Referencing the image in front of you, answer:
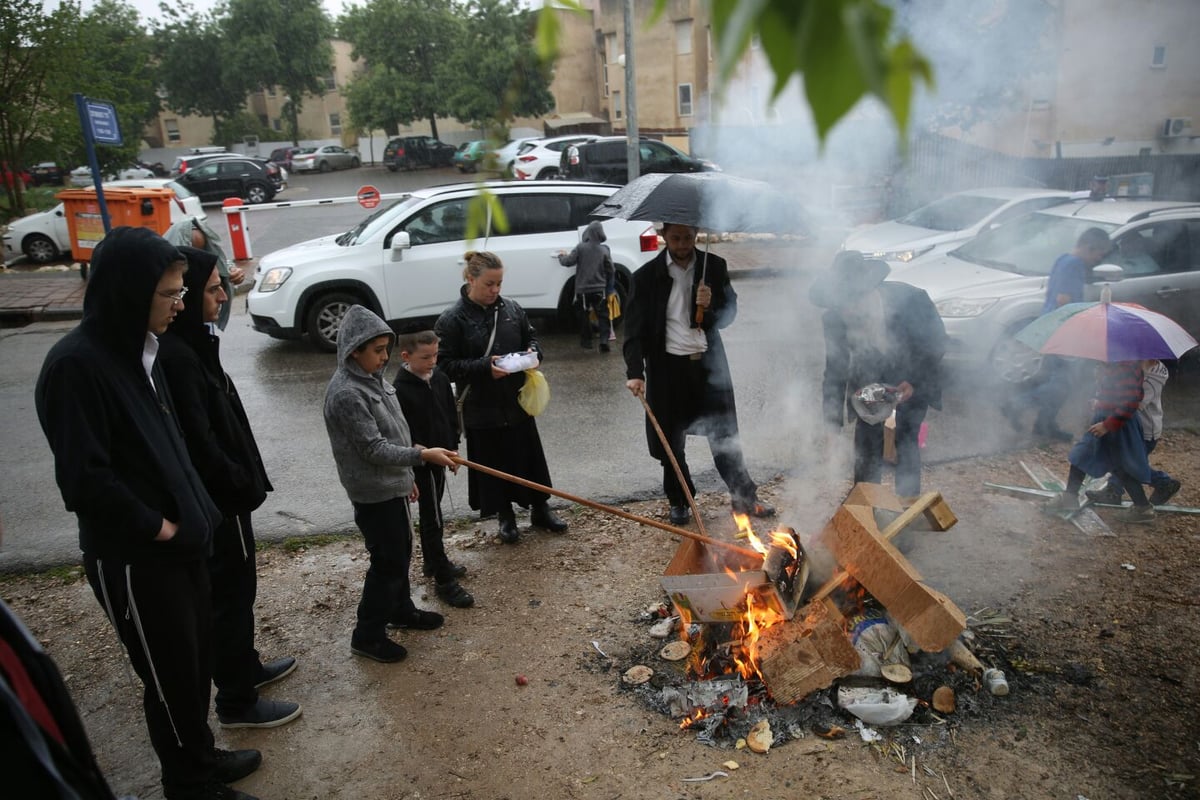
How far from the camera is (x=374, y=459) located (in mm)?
3635

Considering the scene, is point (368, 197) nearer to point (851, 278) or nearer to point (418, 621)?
point (851, 278)

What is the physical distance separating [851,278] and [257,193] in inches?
1069

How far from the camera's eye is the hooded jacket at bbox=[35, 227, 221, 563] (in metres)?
2.47

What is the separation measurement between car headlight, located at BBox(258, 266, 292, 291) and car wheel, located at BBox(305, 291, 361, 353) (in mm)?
423

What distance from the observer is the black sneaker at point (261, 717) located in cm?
350

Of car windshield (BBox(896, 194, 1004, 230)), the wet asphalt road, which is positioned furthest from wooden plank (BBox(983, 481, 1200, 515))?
car windshield (BBox(896, 194, 1004, 230))

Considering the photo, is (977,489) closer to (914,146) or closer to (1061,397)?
(1061,397)

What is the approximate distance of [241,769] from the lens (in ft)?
10.6

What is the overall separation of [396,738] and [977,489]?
Result: 427 centimetres

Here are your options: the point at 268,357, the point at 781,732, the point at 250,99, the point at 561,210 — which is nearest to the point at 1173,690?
the point at 781,732

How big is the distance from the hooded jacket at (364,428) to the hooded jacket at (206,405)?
40 cm

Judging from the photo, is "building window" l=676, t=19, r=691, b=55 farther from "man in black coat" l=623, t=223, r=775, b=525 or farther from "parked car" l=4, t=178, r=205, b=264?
"man in black coat" l=623, t=223, r=775, b=525

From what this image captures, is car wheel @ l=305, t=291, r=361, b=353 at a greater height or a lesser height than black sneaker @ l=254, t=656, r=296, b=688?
greater

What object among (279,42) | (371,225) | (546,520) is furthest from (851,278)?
(279,42)
